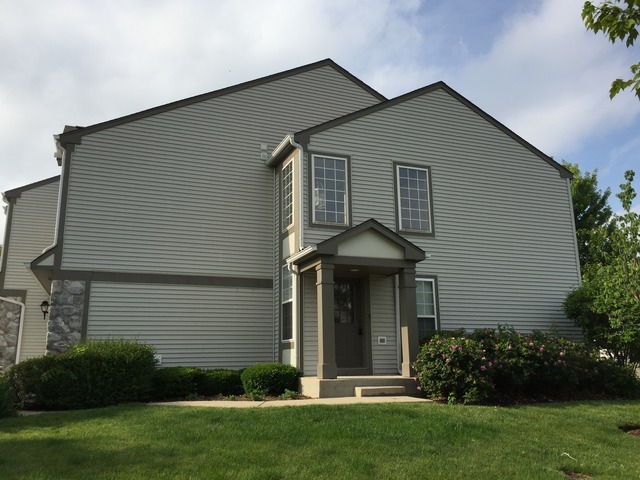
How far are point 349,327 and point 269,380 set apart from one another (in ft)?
8.05

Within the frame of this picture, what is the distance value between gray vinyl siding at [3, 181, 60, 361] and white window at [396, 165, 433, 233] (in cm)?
1130

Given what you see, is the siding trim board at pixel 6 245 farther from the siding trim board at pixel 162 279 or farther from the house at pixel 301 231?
the siding trim board at pixel 162 279

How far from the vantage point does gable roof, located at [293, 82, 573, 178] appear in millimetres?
12975

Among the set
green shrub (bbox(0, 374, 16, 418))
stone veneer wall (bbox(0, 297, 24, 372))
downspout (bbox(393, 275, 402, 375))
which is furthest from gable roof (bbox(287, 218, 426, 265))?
stone veneer wall (bbox(0, 297, 24, 372))

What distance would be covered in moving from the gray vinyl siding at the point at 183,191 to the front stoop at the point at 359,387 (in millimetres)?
4246

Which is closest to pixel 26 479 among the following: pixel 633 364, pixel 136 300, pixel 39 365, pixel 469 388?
pixel 39 365

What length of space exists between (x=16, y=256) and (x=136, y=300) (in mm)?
6833

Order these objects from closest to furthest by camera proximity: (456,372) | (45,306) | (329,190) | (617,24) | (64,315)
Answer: (617,24) < (456,372) < (64,315) < (329,190) < (45,306)

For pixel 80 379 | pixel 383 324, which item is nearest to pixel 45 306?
pixel 80 379

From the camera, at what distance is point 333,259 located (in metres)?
11.3

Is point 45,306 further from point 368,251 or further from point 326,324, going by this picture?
point 368,251

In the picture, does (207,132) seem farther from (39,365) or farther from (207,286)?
(39,365)

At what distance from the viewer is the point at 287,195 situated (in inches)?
539

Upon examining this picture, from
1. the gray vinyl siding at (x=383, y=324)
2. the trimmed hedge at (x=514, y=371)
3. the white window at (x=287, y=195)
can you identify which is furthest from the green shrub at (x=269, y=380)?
the white window at (x=287, y=195)
